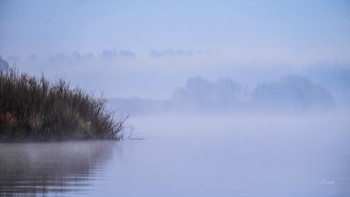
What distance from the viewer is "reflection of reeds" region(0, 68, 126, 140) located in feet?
37.8

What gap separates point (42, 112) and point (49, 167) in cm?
423

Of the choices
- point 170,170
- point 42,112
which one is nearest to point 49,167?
point 170,170

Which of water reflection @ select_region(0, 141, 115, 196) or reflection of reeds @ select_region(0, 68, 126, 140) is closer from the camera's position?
water reflection @ select_region(0, 141, 115, 196)

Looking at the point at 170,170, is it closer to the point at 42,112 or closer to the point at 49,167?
the point at 49,167

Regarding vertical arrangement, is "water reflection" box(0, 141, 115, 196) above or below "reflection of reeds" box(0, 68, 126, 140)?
below

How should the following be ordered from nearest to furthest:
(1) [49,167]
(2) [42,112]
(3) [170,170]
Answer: (1) [49,167]
(3) [170,170]
(2) [42,112]

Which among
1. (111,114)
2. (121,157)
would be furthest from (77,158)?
(111,114)

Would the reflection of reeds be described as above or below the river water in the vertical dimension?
above

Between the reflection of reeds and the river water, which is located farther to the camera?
the reflection of reeds

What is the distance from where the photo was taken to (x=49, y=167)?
7.62 metres

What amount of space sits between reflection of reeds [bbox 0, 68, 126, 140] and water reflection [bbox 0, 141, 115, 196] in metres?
0.44

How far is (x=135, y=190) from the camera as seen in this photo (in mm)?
6227

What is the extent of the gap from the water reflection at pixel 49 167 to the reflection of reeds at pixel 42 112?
0.44 metres

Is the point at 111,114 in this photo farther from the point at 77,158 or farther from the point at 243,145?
the point at 77,158
